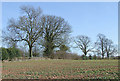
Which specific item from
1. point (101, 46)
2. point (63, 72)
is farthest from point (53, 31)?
point (63, 72)

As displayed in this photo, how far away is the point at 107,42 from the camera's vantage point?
109ft

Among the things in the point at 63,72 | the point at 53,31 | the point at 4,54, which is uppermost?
the point at 53,31

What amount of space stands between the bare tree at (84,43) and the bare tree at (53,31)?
247 cm

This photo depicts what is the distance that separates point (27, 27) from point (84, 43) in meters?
11.4

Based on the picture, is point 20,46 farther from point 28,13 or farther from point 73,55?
point 73,55

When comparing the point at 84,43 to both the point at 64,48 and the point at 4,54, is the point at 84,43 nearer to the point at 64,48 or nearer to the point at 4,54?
the point at 64,48

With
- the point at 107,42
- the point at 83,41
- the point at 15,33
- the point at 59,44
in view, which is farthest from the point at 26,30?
the point at 107,42

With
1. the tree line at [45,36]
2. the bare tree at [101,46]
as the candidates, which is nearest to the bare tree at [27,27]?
the tree line at [45,36]

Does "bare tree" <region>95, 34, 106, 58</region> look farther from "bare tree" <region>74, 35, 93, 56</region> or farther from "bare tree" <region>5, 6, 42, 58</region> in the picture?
"bare tree" <region>5, 6, 42, 58</region>

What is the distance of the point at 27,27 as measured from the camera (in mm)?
27531

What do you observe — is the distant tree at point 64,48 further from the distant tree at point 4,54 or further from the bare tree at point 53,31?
the distant tree at point 4,54

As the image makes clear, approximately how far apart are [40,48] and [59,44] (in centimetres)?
381

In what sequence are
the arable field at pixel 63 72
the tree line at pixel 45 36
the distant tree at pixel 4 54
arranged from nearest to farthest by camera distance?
the arable field at pixel 63 72 → the distant tree at pixel 4 54 → the tree line at pixel 45 36

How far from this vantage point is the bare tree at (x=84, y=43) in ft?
97.9
